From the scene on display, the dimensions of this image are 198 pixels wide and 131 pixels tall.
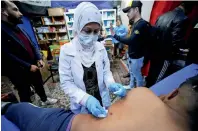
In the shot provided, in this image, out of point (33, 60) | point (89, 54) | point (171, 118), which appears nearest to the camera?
point (171, 118)

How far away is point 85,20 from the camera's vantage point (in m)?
0.93

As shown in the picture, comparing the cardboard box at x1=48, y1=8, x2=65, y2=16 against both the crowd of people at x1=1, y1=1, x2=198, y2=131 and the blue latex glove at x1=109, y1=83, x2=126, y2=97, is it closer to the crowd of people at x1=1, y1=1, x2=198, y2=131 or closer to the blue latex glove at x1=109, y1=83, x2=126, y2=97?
the crowd of people at x1=1, y1=1, x2=198, y2=131

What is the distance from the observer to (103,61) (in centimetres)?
114

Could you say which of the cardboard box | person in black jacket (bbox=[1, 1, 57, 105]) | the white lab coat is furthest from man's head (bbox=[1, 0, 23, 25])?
the cardboard box

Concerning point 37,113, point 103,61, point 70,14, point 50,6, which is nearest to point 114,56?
point 70,14

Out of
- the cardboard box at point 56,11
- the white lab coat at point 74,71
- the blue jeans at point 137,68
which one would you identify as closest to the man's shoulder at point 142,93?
the white lab coat at point 74,71

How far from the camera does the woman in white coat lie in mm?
946

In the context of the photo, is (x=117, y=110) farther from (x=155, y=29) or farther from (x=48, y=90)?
(x=48, y=90)

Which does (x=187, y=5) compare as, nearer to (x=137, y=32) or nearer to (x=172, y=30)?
(x=172, y=30)

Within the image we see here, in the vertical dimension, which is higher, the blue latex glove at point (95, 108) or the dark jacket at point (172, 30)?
the dark jacket at point (172, 30)

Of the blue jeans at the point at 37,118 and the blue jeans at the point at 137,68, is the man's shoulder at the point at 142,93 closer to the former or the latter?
the blue jeans at the point at 37,118

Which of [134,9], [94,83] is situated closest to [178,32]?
[134,9]

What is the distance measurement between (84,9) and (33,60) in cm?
122

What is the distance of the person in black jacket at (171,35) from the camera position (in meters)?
1.76
